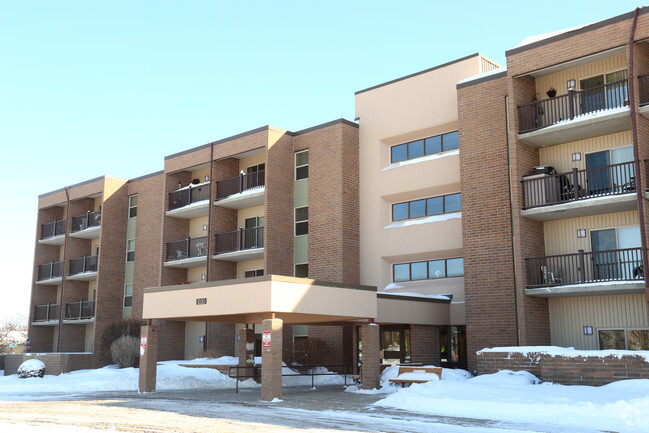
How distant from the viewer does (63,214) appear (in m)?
46.2

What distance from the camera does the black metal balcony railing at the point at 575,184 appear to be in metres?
22.3

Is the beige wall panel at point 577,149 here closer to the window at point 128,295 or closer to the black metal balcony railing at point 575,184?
the black metal balcony railing at point 575,184

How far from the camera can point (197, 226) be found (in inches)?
1465

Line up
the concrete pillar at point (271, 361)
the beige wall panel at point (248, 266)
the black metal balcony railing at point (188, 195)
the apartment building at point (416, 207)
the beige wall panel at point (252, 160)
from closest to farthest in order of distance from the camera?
the concrete pillar at point (271, 361) < the apartment building at point (416, 207) < the beige wall panel at point (248, 266) < the beige wall panel at point (252, 160) < the black metal balcony railing at point (188, 195)

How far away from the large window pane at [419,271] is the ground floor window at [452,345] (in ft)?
8.28

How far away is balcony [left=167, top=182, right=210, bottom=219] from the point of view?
3488 centimetres

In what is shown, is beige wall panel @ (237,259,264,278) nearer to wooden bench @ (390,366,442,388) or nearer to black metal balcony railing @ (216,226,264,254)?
black metal balcony railing @ (216,226,264,254)

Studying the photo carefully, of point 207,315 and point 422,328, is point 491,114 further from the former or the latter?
point 207,315

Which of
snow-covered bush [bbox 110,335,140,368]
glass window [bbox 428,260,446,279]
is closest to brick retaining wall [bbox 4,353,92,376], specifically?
snow-covered bush [bbox 110,335,140,368]

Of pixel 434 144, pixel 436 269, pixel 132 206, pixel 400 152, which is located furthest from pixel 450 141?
pixel 132 206

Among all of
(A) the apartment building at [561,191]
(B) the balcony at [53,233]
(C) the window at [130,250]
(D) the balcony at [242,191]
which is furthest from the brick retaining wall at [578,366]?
(B) the balcony at [53,233]

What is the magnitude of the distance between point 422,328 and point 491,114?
8386mm

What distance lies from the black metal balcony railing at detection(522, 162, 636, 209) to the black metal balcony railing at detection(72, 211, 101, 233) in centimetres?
2733

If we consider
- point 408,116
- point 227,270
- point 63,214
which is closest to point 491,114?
point 408,116
